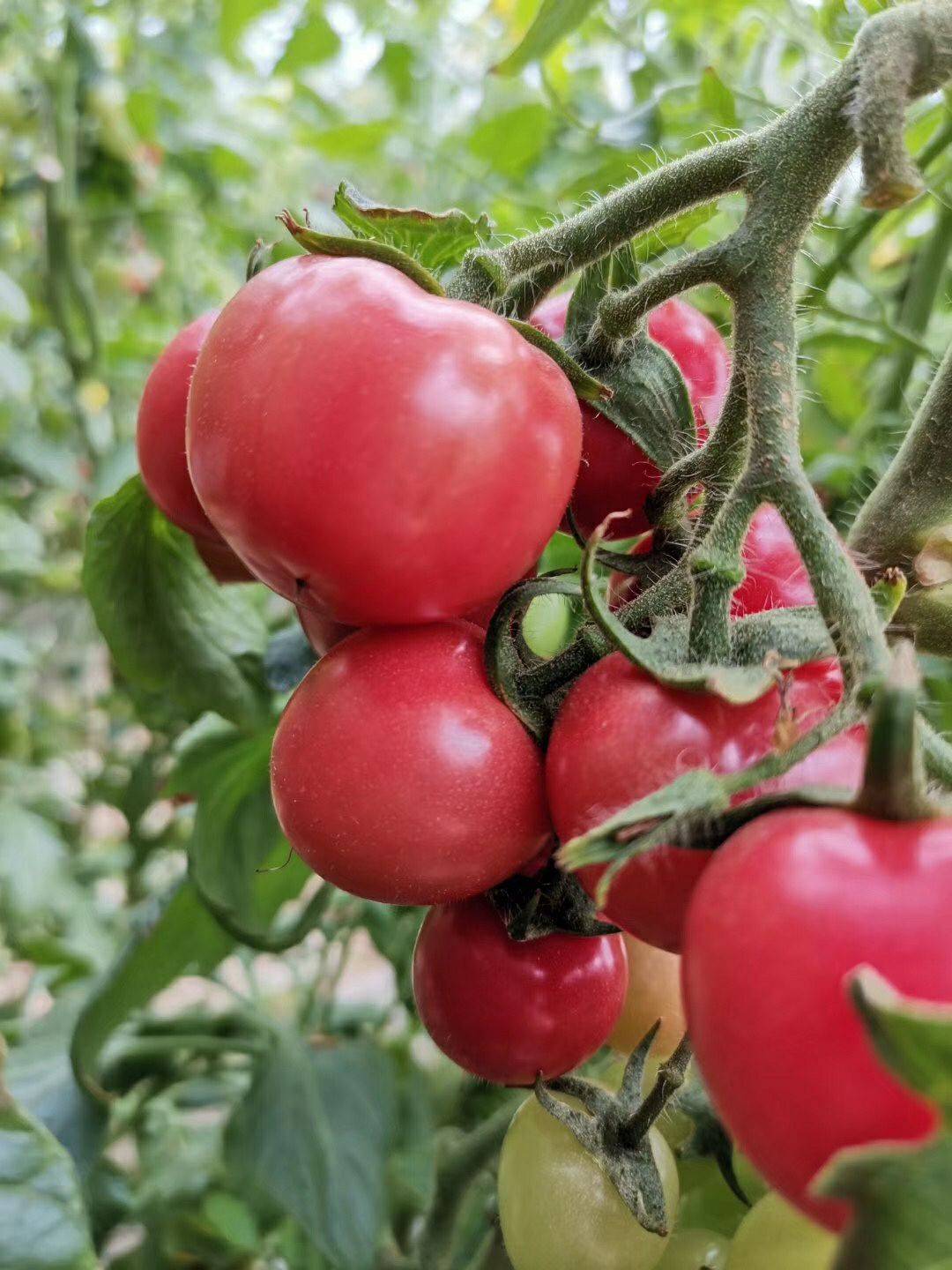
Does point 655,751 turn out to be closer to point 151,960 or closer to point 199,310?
point 151,960

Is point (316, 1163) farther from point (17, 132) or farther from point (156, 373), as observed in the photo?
point (17, 132)

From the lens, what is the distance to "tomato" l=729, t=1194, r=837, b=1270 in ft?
1.19

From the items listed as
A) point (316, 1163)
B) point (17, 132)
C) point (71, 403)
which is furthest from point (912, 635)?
point (17, 132)

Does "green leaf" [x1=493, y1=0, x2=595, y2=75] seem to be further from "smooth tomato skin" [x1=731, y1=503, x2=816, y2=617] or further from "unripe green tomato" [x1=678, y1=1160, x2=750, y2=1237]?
"unripe green tomato" [x1=678, y1=1160, x2=750, y2=1237]

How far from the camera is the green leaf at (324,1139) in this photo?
672 millimetres

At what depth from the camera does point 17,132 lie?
138cm

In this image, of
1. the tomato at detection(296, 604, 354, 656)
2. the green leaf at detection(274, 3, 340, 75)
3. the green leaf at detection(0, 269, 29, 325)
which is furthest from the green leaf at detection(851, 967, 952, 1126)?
the green leaf at detection(274, 3, 340, 75)

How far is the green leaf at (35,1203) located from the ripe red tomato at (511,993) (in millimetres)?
150

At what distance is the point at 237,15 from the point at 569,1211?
1226 millimetres

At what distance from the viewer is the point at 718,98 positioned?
0.68 metres

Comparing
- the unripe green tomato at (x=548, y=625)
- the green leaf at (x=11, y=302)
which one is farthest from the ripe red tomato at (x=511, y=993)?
the green leaf at (x=11, y=302)

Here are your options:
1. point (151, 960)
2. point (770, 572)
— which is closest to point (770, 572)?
point (770, 572)

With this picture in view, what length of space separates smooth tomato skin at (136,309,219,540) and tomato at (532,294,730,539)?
141 millimetres

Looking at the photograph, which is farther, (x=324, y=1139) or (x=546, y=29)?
(x=324, y=1139)
